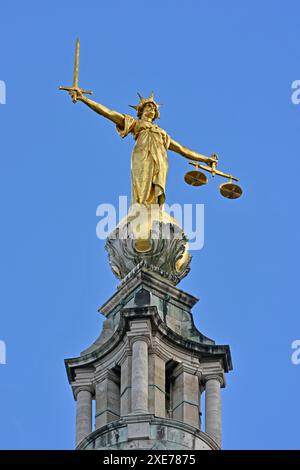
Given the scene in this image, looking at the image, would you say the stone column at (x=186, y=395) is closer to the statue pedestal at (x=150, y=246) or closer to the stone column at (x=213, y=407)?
the stone column at (x=213, y=407)

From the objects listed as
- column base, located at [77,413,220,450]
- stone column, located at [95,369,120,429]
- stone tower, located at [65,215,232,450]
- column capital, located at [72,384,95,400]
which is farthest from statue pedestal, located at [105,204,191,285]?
column base, located at [77,413,220,450]

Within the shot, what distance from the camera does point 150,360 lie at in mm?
97938

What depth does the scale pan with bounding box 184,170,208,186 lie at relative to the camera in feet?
335

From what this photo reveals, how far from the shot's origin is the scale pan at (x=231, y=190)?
102 m

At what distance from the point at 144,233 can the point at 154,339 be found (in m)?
3.71

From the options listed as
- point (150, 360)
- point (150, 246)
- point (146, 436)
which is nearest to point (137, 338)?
point (150, 360)

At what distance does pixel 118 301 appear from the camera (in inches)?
3944

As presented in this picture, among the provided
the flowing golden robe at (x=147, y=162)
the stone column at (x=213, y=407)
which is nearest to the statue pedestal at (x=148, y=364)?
the stone column at (x=213, y=407)

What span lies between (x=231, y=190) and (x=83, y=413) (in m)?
8.06

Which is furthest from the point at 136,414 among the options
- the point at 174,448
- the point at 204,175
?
the point at 204,175

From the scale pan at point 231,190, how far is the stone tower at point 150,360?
74.5 inches
